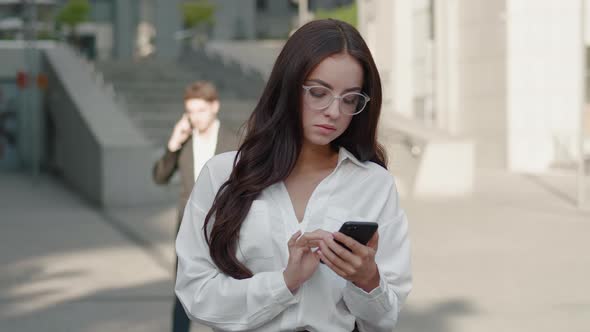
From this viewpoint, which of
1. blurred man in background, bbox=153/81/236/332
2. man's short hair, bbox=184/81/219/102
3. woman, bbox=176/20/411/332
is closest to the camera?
woman, bbox=176/20/411/332

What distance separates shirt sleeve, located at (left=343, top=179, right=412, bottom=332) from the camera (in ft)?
8.16

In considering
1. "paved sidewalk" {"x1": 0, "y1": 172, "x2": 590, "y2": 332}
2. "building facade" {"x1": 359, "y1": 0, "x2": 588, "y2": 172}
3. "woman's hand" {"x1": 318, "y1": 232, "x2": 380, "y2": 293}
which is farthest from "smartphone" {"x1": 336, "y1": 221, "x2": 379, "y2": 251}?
"building facade" {"x1": 359, "y1": 0, "x2": 588, "y2": 172}

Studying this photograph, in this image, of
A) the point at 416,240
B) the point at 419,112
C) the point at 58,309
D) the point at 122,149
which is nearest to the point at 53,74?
the point at 122,149

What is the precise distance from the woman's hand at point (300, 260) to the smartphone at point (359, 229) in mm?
88

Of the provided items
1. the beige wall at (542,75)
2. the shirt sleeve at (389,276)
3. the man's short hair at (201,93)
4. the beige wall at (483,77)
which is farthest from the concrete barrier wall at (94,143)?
the shirt sleeve at (389,276)

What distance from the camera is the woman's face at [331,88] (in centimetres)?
251

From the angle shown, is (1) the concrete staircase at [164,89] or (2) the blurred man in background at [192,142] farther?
(1) the concrete staircase at [164,89]

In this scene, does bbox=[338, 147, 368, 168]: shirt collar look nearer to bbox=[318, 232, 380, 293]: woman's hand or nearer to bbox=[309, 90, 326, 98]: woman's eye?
bbox=[309, 90, 326, 98]: woman's eye

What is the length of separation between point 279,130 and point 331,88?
0.65 ft

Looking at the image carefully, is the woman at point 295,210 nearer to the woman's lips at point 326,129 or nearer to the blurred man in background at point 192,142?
the woman's lips at point 326,129

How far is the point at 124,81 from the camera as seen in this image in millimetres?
24703

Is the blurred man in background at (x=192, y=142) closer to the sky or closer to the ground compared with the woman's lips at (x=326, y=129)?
closer to the ground

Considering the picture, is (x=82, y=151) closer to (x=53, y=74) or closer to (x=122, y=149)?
(x=122, y=149)

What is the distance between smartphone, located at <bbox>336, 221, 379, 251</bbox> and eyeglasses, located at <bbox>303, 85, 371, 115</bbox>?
34 centimetres
